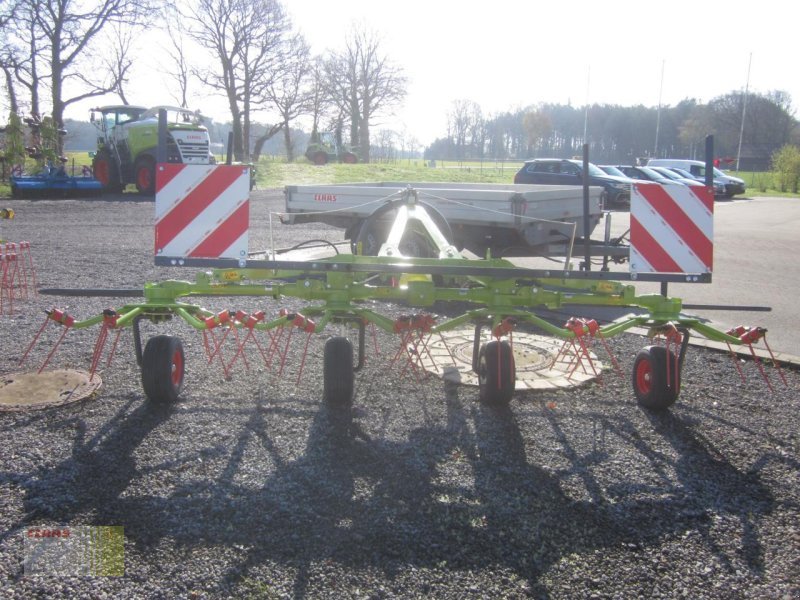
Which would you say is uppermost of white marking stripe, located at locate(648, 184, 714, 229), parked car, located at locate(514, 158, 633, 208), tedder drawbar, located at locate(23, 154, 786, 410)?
parked car, located at locate(514, 158, 633, 208)

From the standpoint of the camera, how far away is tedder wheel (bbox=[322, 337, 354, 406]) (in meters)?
4.70

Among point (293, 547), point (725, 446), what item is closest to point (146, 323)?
point (293, 547)

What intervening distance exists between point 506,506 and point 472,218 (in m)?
6.78

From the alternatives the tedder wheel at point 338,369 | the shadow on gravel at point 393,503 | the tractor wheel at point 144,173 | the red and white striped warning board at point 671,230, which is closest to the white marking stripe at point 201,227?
the tedder wheel at point 338,369

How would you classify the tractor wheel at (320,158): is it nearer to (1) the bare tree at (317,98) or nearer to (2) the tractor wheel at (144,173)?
(1) the bare tree at (317,98)

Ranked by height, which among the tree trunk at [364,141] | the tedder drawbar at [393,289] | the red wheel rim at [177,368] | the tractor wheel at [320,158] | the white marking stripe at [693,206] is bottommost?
the red wheel rim at [177,368]

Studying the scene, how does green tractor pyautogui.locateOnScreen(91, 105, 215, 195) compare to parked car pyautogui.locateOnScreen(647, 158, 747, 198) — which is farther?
parked car pyautogui.locateOnScreen(647, 158, 747, 198)

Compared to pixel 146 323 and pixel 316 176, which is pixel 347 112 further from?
pixel 146 323

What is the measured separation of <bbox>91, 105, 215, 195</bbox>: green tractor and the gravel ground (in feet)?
65.5

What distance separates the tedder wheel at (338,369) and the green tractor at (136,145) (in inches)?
814

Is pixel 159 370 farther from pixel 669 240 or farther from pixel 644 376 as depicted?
pixel 669 240

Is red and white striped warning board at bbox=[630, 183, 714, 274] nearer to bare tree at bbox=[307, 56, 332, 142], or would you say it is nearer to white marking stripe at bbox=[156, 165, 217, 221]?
white marking stripe at bbox=[156, 165, 217, 221]

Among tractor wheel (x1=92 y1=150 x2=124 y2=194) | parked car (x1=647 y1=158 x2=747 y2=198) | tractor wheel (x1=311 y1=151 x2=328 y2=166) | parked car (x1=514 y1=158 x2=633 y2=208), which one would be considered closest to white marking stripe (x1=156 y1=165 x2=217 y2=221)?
parked car (x1=514 y1=158 x2=633 y2=208)

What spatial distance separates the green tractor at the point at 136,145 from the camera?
24.3 m
